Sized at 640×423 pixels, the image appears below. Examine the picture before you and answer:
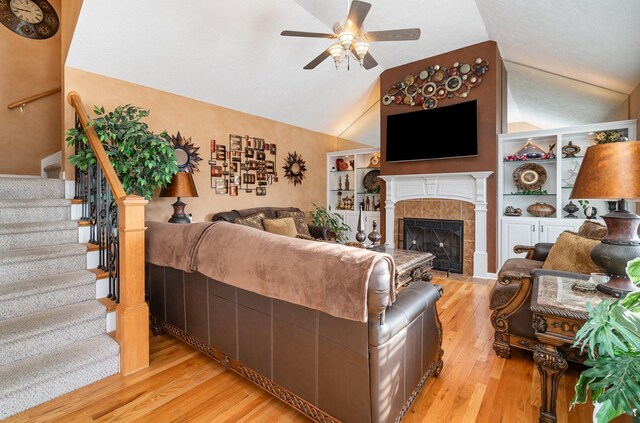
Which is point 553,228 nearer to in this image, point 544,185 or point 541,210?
point 541,210

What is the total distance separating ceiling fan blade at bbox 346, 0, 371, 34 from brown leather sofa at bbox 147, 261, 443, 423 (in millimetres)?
2149

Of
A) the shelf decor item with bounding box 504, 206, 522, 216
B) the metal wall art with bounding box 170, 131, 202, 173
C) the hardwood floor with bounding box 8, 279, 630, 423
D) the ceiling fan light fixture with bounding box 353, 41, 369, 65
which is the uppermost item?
the ceiling fan light fixture with bounding box 353, 41, 369, 65

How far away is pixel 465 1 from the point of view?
3.42 metres

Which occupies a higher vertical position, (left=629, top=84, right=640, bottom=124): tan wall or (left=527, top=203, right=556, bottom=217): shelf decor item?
(left=629, top=84, right=640, bottom=124): tan wall

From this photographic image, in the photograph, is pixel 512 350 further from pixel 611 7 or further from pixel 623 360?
pixel 611 7

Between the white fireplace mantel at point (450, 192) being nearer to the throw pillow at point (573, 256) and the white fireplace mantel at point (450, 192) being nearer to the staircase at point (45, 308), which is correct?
the throw pillow at point (573, 256)

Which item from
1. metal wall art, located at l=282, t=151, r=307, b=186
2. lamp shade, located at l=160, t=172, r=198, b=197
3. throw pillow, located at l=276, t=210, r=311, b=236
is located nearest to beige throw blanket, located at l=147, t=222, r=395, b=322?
lamp shade, located at l=160, t=172, r=198, b=197

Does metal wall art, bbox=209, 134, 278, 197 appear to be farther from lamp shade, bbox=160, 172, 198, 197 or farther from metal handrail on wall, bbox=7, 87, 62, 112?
metal handrail on wall, bbox=7, 87, 62, 112

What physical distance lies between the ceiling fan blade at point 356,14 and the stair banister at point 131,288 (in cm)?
217

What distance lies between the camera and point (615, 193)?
1.44m

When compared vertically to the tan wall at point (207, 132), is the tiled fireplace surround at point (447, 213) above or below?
below

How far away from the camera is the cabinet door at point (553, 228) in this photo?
3984 mm

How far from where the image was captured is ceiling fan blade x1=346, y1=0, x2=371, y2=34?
2.40 metres

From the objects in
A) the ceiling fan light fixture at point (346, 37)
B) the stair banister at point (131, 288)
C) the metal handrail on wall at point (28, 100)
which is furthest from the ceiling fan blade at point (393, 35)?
the metal handrail on wall at point (28, 100)
